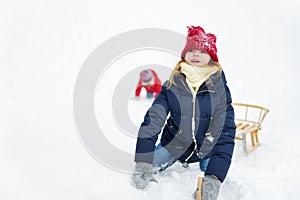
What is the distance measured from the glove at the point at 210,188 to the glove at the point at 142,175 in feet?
1.22

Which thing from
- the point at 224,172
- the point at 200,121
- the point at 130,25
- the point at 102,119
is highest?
the point at 130,25

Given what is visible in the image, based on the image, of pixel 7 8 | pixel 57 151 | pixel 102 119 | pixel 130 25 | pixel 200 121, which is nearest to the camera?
pixel 200 121

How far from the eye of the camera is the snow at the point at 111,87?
230cm

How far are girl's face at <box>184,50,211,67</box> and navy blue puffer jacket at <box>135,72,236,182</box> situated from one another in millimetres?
130

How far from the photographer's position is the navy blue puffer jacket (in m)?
2.19

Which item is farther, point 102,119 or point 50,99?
point 50,99

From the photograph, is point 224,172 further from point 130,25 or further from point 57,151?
point 130,25

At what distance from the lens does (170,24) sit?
9.72 meters

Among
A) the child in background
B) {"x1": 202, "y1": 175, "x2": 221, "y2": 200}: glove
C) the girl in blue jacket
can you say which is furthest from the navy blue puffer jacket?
the child in background

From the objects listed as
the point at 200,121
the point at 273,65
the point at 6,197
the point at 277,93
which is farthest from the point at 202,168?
the point at 273,65

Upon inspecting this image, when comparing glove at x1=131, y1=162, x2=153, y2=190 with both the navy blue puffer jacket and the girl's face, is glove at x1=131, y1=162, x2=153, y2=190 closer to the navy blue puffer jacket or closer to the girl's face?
the navy blue puffer jacket

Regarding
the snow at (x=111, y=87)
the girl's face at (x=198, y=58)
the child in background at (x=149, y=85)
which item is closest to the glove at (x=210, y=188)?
the snow at (x=111, y=87)

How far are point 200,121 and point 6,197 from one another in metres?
1.41

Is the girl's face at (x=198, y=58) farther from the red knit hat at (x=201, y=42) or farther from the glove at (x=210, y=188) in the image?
the glove at (x=210, y=188)
